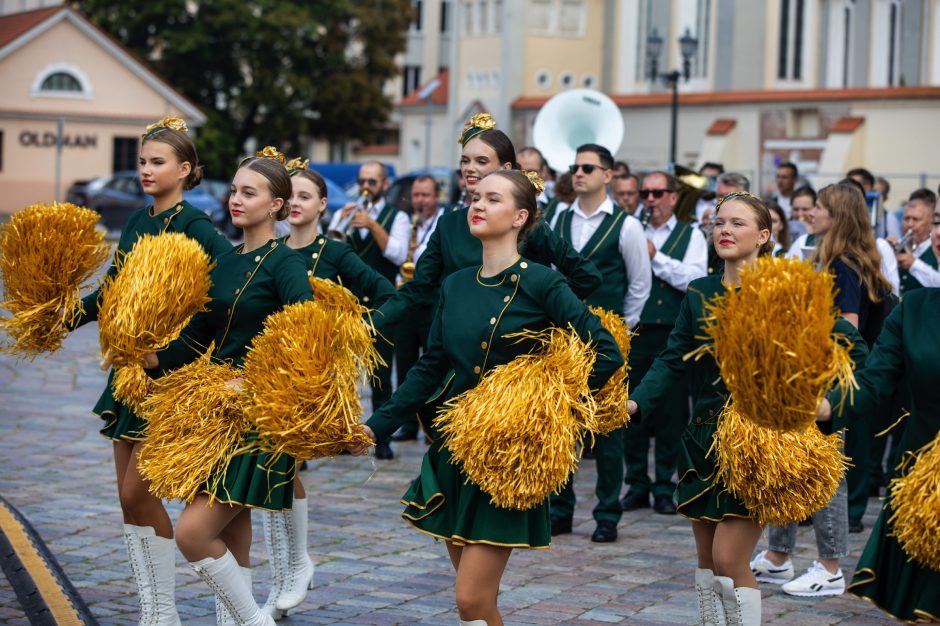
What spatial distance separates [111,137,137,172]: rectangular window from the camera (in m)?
48.8

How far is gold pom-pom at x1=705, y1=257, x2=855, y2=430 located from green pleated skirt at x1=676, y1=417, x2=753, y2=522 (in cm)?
100

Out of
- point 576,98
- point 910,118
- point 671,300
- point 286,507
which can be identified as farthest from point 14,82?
point 286,507

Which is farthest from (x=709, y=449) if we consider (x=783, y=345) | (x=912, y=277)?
(x=912, y=277)

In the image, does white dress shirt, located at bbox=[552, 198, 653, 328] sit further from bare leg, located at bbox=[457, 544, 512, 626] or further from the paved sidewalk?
bare leg, located at bbox=[457, 544, 512, 626]

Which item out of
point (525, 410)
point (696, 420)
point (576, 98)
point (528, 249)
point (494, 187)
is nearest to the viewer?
point (525, 410)

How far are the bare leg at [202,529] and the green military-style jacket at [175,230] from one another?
1.02m

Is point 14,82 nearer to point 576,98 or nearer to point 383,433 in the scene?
point 576,98

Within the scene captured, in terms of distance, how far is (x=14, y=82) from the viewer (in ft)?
154

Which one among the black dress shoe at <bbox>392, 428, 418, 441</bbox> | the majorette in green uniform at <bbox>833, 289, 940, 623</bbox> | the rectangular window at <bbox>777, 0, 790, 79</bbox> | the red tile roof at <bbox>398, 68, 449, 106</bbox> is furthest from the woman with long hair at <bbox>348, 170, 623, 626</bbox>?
the red tile roof at <bbox>398, 68, 449, 106</bbox>

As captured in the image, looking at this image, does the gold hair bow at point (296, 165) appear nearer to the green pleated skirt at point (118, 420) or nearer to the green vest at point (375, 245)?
the green pleated skirt at point (118, 420)

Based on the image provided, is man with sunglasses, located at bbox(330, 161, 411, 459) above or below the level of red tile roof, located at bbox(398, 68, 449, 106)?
below

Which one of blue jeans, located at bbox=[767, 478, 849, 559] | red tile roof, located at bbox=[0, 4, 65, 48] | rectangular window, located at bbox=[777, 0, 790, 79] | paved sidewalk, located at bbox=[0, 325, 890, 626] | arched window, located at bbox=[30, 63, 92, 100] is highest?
red tile roof, located at bbox=[0, 4, 65, 48]

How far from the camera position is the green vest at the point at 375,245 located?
11195 millimetres

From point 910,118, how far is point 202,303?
25.4 meters
